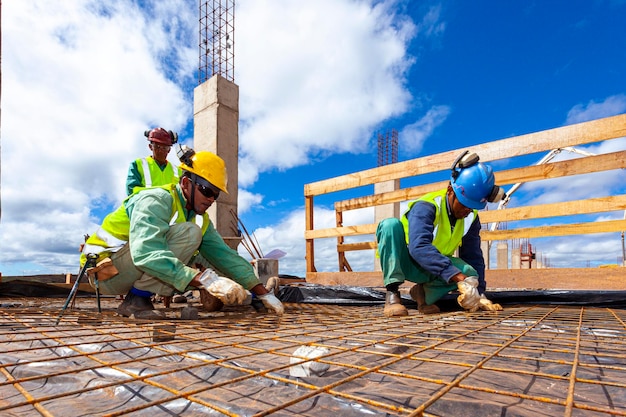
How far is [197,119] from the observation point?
18.0 ft

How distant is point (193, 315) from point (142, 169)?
1.61m

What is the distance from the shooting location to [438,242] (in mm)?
2531

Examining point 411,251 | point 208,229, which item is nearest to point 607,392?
point 411,251

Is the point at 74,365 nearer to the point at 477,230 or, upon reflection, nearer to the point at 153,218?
the point at 153,218

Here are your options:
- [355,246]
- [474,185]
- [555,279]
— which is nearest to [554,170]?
[555,279]

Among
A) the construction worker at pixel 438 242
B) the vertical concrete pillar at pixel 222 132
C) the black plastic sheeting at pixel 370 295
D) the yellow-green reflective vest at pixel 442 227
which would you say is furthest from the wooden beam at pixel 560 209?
the vertical concrete pillar at pixel 222 132

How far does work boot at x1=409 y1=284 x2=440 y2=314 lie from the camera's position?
2.48 m

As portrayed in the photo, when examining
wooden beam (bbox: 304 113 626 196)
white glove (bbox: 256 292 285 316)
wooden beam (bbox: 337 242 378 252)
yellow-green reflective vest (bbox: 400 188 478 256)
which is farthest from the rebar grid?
wooden beam (bbox: 337 242 378 252)

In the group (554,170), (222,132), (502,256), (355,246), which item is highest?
(222,132)

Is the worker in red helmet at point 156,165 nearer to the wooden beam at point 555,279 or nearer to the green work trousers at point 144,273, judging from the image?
the green work trousers at point 144,273

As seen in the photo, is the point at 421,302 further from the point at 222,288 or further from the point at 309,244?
the point at 309,244

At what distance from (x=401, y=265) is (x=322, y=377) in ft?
5.25

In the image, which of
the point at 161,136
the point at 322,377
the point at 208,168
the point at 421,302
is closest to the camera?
the point at 322,377

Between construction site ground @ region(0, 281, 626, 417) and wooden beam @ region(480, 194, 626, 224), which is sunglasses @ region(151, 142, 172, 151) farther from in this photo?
wooden beam @ region(480, 194, 626, 224)
